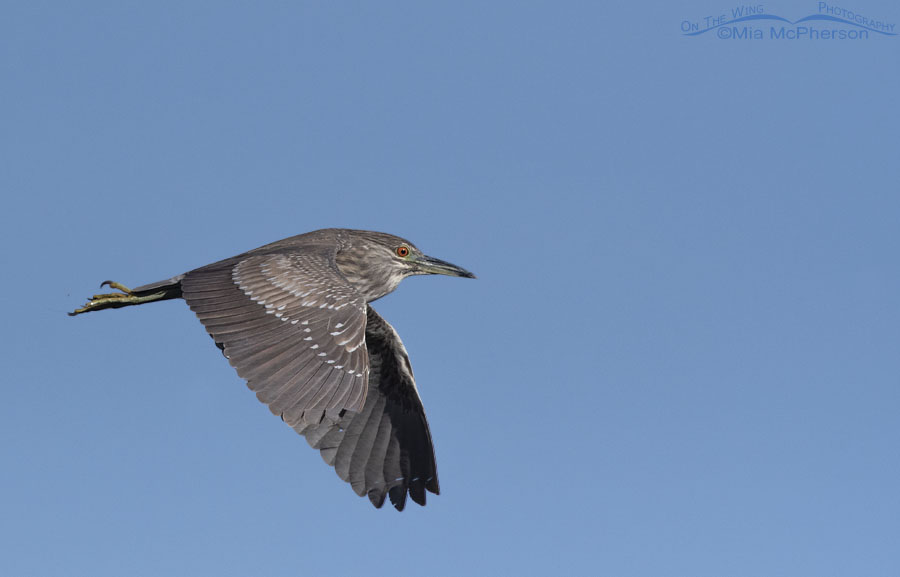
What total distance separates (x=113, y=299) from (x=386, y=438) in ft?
10.4

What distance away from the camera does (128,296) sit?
9906 millimetres

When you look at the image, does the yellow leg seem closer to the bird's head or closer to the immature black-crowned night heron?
the immature black-crowned night heron

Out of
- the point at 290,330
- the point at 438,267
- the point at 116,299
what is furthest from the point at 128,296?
the point at 438,267

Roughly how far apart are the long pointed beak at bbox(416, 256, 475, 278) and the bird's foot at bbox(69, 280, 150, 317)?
296 cm

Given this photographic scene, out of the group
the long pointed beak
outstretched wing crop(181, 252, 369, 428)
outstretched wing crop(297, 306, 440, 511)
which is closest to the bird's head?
the long pointed beak

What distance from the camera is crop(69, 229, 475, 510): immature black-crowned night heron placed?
25.4 feet

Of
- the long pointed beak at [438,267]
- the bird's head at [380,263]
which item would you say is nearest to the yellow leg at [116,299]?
the bird's head at [380,263]

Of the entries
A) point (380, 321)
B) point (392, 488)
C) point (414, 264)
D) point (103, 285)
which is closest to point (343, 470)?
point (392, 488)

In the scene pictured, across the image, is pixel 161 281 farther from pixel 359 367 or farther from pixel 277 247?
pixel 359 367

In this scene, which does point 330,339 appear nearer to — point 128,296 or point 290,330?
point 290,330

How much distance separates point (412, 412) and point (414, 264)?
165 centimetres

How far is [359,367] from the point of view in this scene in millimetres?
7918

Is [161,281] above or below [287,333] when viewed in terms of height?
above

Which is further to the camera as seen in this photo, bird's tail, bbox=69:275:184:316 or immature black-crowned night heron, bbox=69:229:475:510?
bird's tail, bbox=69:275:184:316
